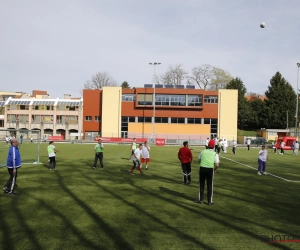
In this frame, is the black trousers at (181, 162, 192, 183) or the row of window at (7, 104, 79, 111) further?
the row of window at (7, 104, 79, 111)

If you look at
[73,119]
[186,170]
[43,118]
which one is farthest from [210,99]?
[186,170]

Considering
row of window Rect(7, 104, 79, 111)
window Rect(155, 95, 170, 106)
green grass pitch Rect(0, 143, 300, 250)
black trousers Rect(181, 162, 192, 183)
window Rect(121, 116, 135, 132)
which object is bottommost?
green grass pitch Rect(0, 143, 300, 250)

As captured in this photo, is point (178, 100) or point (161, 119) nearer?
point (178, 100)

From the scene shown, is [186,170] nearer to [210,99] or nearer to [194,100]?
[194,100]

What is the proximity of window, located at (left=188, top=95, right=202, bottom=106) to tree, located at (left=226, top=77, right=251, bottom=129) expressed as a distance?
15899 millimetres

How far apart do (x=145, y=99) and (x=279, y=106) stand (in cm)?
3243

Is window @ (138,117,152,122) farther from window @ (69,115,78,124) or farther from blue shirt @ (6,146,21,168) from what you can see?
blue shirt @ (6,146,21,168)

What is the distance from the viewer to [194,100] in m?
71.8

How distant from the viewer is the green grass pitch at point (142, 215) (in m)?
6.82

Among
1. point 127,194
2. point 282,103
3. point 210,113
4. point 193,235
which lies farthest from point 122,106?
point 193,235

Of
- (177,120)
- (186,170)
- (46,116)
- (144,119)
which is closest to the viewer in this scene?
(186,170)

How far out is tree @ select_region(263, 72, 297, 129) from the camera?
259 feet

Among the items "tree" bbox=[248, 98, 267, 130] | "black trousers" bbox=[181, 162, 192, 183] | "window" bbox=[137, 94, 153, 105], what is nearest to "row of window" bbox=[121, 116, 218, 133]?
"window" bbox=[137, 94, 153, 105]

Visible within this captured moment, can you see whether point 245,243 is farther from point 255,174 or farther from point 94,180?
point 255,174
